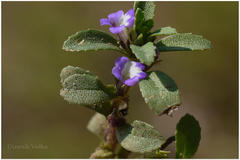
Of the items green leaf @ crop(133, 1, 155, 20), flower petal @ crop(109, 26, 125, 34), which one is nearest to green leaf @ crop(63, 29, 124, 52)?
flower petal @ crop(109, 26, 125, 34)

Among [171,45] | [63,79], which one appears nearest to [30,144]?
[63,79]

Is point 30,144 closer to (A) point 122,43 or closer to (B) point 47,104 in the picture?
(B) point 47,104

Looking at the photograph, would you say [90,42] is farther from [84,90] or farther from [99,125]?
[99,125]

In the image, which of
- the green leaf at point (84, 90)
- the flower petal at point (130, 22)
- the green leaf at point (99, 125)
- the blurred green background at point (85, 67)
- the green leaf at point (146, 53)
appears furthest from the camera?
the blurred green background at point (85, 67)

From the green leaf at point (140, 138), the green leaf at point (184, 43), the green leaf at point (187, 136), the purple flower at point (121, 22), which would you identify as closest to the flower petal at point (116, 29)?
the purple flower at point (121, 22)

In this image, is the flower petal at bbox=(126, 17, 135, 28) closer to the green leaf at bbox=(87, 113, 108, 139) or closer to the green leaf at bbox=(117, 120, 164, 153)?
the green leaf at bbox=(117, 120, 164, 153)

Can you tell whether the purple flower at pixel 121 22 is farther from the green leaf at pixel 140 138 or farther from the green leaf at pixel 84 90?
the green leaf at pixel 140 138

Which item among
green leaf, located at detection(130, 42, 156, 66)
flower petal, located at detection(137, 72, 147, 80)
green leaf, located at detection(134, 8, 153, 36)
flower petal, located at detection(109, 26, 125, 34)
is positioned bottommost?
flower petal, located at detection(137, 72, 147, 80)
